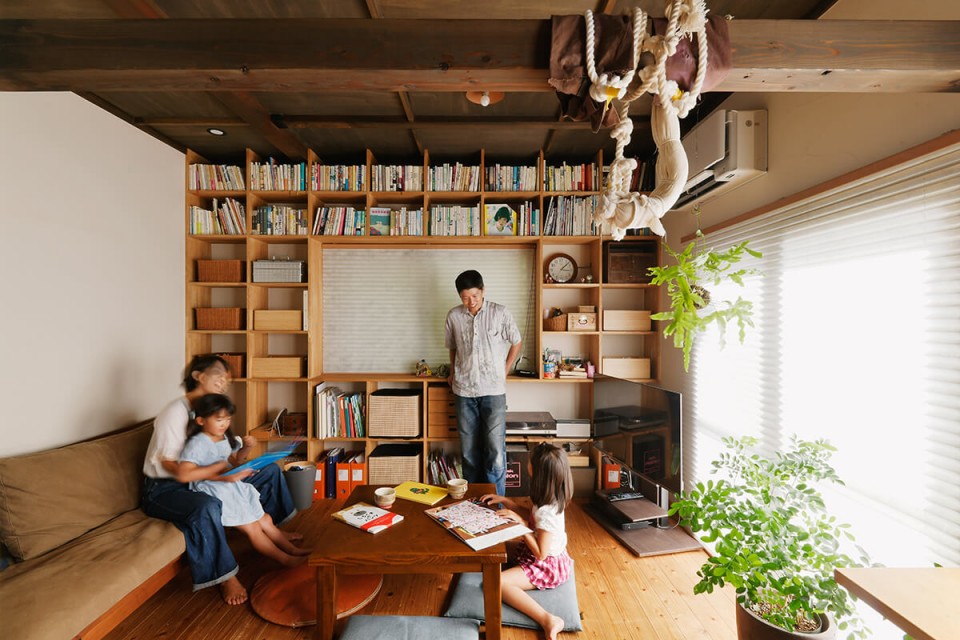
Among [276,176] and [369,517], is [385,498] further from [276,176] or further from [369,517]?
[276,176]

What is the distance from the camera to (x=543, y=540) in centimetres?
185

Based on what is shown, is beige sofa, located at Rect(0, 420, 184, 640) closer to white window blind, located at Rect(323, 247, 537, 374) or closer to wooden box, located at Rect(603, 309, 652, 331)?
white window blind, located at Rect(323, 247, 537, 374)

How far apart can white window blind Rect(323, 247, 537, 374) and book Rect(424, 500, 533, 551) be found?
59.7 inches

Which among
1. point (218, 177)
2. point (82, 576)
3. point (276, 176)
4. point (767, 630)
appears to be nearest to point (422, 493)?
point (82, 576)

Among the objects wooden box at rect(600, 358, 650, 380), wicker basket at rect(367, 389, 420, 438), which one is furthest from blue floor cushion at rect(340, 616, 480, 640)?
wooden box at rect(600, 358, 650, 380)

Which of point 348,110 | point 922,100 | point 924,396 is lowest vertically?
point 924,396

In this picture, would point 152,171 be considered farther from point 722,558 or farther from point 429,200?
point 722,558

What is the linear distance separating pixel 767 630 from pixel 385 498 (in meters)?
1.60

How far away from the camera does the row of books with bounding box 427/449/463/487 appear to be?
3100 mm

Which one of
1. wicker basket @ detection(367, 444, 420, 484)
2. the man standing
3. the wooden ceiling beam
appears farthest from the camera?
wicker basket @ detection(367, 444, 420, 484)

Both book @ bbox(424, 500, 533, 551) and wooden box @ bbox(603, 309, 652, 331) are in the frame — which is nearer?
book @ bbox(424, 500, 533, 551)

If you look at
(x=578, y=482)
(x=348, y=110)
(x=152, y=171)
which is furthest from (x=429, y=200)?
(x=578, y=482)

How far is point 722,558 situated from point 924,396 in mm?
822

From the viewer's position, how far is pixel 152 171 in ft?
9.09
